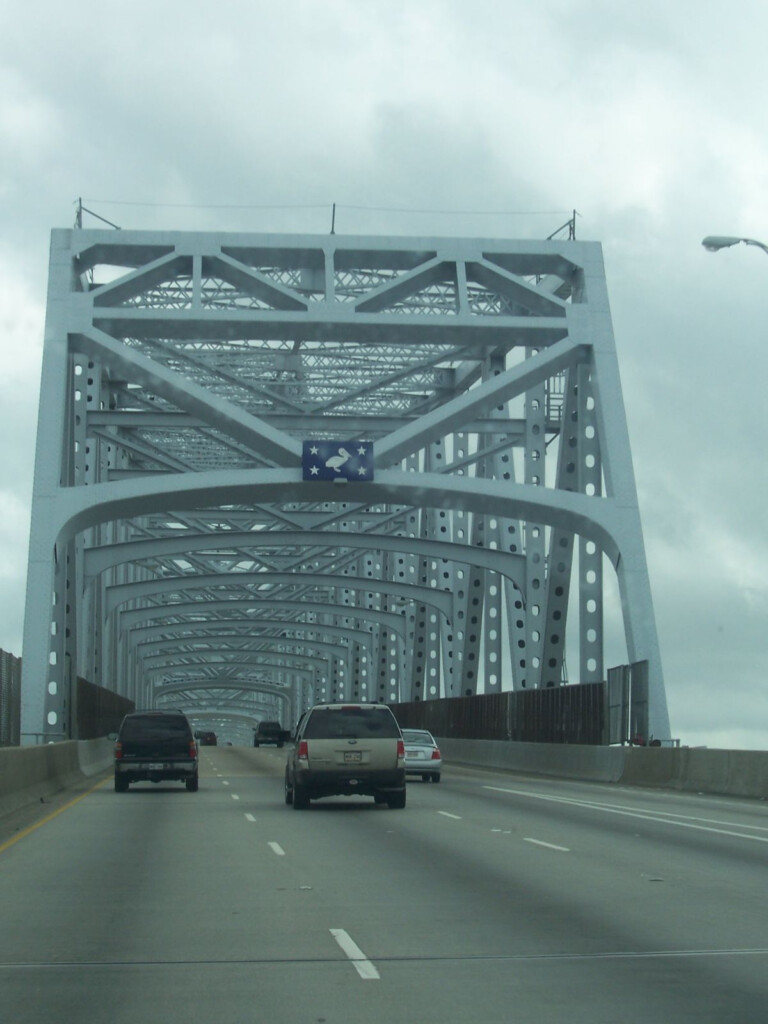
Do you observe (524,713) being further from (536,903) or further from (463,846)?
(536,903)

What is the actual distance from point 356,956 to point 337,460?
2773cm

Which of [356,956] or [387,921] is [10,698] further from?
[356,956]

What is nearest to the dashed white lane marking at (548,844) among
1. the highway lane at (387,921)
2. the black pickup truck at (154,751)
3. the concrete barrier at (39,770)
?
the highway lane at (387,921)

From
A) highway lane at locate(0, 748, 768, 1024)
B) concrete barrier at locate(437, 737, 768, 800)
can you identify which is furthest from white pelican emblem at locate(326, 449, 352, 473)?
highway lane at locate(0, 748, 768, 1024)

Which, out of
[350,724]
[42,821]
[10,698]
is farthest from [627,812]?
[10,698]

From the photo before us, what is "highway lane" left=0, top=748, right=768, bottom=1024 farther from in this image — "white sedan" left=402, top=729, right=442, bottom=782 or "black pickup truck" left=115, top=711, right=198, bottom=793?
"white sedan" left=402, top=729, right=442, bottom=782

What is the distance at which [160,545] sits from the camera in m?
51.2

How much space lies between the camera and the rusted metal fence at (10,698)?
30039 millimetres

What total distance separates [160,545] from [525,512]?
16.9 metres

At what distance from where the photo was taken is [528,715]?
42.5 meters

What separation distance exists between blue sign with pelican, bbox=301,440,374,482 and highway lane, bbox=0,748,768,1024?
16413 millimetres

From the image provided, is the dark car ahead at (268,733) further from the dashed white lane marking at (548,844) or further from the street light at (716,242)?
the dashed white lane marking at (548,844)

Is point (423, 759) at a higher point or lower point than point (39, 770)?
higher

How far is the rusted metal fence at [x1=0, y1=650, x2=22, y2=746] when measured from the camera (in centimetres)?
3004
